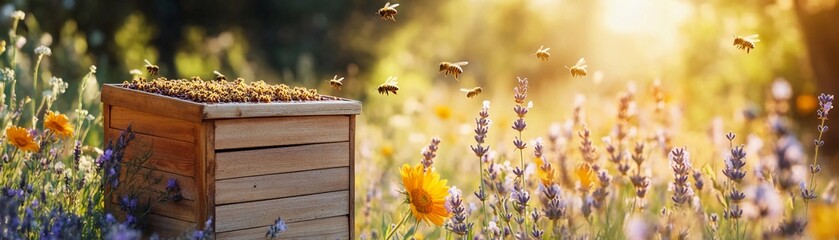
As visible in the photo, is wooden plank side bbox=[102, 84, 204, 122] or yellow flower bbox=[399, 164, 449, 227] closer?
wooden plank side bbox=[102, 84, 204, 122]

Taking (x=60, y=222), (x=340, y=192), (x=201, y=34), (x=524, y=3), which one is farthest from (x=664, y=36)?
(x=60, y=222)

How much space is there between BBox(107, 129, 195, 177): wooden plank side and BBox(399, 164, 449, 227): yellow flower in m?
0.65

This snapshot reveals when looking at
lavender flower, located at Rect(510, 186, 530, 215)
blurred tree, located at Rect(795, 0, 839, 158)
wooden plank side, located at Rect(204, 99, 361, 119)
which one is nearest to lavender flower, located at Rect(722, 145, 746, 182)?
lavender flower, located at Rect(510, 186, 530, 215)

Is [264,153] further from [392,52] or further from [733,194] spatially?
[392,52]

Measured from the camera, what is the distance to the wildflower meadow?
286cm

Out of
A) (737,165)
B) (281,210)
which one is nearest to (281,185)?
(281,210)

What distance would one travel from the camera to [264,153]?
10.1 feet

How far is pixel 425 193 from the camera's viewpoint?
3.15m

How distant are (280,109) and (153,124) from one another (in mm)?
446

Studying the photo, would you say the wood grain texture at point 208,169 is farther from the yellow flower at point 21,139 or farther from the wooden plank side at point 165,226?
the yellow flower at point 21,139

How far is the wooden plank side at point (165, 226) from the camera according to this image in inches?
122

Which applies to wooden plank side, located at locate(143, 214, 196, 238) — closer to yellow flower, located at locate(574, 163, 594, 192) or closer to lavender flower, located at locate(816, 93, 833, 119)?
yellow flower, located at locate(574, 163, 594, 192)

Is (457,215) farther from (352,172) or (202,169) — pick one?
(202,169)

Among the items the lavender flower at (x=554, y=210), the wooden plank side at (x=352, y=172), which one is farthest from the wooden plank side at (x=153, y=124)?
the lavender flower at (x=554, y=210)
